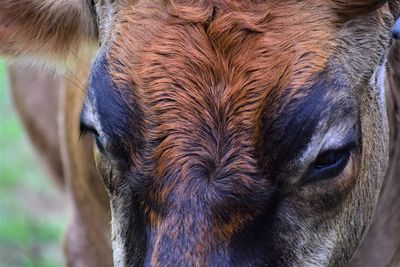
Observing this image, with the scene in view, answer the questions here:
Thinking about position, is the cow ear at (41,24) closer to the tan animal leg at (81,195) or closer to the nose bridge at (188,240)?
the tan animal leg at (81,195)

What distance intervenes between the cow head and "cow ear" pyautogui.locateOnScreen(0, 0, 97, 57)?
32.6 inches

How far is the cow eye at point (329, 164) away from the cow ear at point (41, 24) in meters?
1.36

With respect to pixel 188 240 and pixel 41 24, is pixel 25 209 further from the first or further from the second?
pixel 188 240

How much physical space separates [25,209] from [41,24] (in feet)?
16.5

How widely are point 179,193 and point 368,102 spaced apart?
0.90 metres

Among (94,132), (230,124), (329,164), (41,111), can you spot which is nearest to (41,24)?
(94,132)

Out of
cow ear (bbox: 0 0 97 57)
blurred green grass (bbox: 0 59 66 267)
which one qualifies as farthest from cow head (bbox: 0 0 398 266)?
blurred green grass (bbox: 0 59 66 267)

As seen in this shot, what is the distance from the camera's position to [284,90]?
10.5 ft

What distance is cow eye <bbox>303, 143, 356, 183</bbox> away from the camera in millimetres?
3305

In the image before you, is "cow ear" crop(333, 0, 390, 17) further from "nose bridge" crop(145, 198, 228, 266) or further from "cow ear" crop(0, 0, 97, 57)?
"cow ear" crop(0, 0, 97, 57)

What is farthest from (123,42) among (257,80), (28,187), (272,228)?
(28,187)

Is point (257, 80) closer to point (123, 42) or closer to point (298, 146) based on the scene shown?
point (298, 146)

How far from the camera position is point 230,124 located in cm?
317

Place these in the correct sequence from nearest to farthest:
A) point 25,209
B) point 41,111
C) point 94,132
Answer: point 94,132, point 41,111, point 25,209
